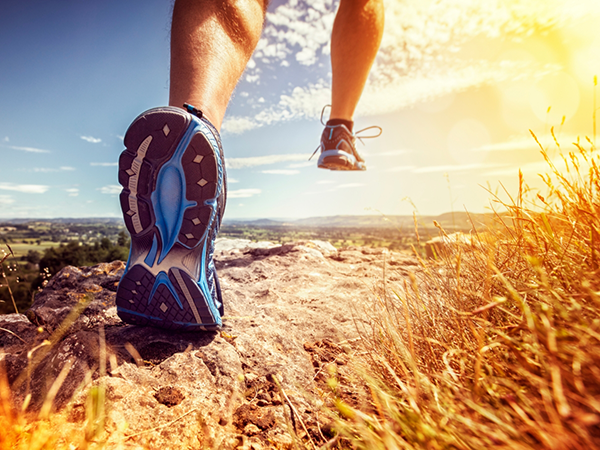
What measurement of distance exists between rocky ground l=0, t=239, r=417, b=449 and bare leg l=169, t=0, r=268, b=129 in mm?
1053

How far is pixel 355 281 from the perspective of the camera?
2.41m

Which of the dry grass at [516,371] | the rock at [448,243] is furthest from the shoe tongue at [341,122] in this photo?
the dry grass at [516,371]

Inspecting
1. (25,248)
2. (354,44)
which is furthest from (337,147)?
(25,248)

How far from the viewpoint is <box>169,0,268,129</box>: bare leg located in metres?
1.38

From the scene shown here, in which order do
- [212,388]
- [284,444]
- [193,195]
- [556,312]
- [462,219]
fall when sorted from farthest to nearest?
[462,219], [193,195], [212,388], [284,444], [556,312]

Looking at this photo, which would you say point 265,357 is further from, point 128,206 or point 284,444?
point 128,206

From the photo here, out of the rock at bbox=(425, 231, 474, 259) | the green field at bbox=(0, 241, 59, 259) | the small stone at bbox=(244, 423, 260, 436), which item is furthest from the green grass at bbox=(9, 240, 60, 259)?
the rock at bbox=(425, 231, 474, 259)

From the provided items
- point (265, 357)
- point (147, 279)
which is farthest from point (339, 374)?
point (147, 279)

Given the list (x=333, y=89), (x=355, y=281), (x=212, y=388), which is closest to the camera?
(x=212, y=388)

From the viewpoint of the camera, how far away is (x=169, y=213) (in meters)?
1.32

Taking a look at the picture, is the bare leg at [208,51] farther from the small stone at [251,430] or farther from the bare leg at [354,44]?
the bare leg at [354,44]

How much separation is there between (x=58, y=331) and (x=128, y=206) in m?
0.64

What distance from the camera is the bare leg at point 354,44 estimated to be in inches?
110

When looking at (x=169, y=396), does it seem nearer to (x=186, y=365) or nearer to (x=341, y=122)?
(x=186, y=365)
